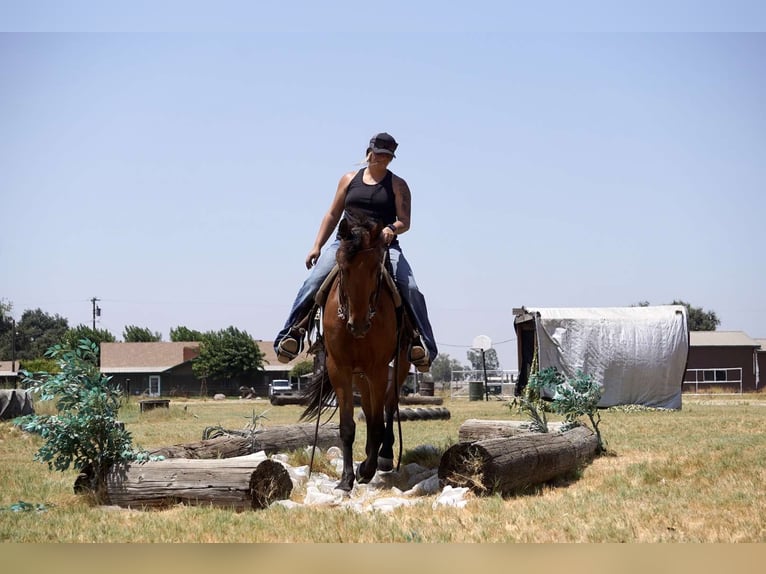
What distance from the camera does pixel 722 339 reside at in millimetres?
58938

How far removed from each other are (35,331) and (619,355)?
96.9m

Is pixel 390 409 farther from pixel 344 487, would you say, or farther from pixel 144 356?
pixel 144 356

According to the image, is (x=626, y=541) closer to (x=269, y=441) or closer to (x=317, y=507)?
(x=317, y=507)

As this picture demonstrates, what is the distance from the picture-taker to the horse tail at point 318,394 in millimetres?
9844

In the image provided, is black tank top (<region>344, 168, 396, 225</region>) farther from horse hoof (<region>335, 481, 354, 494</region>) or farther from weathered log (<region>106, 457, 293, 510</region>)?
weathered log (<region>106, 457, 293, 510</region>)

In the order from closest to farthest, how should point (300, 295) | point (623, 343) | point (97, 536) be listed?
point (97, 536), point (300, 295), point (623, 343)

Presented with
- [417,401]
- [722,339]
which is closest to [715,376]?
[722,339]

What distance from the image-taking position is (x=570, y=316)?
26094mm

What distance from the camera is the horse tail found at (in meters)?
9.84

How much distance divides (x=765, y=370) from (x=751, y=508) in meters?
59.2

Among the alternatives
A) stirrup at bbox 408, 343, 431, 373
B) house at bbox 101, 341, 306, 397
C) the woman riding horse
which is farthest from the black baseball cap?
house at bbox 101, 341, 306, 397

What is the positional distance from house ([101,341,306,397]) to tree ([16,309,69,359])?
29.0 meters

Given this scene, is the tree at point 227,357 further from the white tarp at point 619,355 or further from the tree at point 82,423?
the tree at point 82,423

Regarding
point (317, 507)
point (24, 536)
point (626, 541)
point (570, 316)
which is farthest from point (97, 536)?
point (570, 316)
